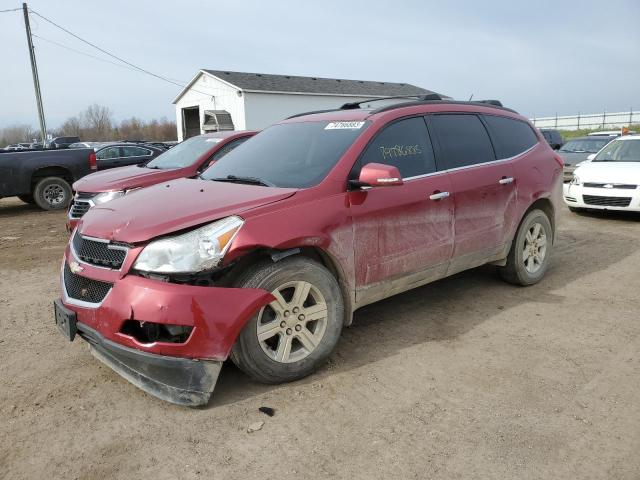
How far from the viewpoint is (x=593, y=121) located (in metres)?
46.9

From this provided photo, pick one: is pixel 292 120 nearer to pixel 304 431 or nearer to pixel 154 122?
pixel 304 431

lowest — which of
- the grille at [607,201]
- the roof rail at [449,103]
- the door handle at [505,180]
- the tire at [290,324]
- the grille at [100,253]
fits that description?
the grille at [607,201]

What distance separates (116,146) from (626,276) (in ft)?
43.0

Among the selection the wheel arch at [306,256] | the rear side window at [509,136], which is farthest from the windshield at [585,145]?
the wheel arch at [306,256]

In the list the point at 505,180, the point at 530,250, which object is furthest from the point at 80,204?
the point at 530,250

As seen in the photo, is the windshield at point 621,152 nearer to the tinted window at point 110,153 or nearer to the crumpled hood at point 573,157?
the crumpled hood at point 573,157

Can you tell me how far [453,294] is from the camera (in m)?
5.04

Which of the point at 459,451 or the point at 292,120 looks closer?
the point at 459,451

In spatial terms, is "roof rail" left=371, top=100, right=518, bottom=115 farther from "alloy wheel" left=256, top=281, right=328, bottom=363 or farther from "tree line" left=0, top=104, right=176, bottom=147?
"tree line" left=0, top=104, right=176, bottom=147

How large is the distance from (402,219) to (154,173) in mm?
4429

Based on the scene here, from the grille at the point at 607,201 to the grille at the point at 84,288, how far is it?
8.67m

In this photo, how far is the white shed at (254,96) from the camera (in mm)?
29578

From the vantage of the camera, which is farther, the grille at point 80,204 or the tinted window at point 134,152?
the tinted window at point 134,152

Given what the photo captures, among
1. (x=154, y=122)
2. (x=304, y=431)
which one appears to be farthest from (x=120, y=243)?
(x=154, y=122)
